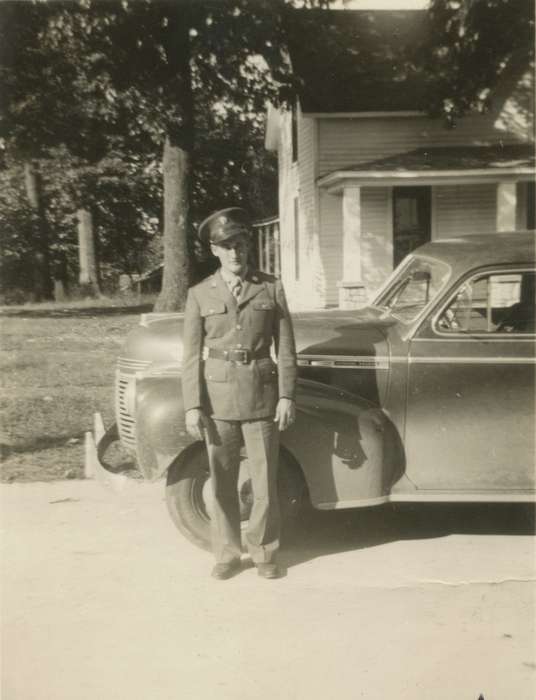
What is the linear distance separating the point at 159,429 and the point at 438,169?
1405 cm

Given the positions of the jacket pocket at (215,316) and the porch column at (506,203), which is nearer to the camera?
the jacket pocket at (215,316)

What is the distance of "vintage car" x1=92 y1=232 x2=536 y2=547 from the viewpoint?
196 inches

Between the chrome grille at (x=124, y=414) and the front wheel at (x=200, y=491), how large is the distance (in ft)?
1.53

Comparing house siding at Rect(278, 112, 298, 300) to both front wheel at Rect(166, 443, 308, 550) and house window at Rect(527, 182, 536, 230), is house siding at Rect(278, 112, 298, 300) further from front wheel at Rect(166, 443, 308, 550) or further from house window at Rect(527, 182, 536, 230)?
front wheel at Rect(166, 443, 308, 550)

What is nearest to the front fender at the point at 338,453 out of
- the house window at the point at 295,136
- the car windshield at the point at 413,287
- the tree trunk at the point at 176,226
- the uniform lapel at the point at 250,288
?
the uniform lapel at the point at 250,288

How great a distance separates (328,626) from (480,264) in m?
2.27

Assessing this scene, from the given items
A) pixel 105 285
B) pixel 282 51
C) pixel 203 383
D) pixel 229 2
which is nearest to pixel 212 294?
pixel 203 383

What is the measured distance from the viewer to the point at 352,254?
18.9 metres

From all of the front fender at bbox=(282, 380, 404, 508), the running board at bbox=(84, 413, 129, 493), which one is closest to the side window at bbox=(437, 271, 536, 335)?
the front fender at bbox=(282, 380, 404, 508)

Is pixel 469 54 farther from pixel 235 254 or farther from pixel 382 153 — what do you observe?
pixel 235 254

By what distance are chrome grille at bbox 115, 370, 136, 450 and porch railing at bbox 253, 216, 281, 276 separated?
2363 centimetres

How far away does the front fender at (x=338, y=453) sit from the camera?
A: 4.98 metres

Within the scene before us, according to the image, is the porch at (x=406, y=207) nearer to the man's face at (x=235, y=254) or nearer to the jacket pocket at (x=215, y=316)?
the man's face at (x=235, y=254)

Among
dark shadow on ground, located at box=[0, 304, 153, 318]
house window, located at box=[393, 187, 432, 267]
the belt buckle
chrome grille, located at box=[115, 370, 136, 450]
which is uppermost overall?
house window, located at box=[393, 187, 432, 267]
